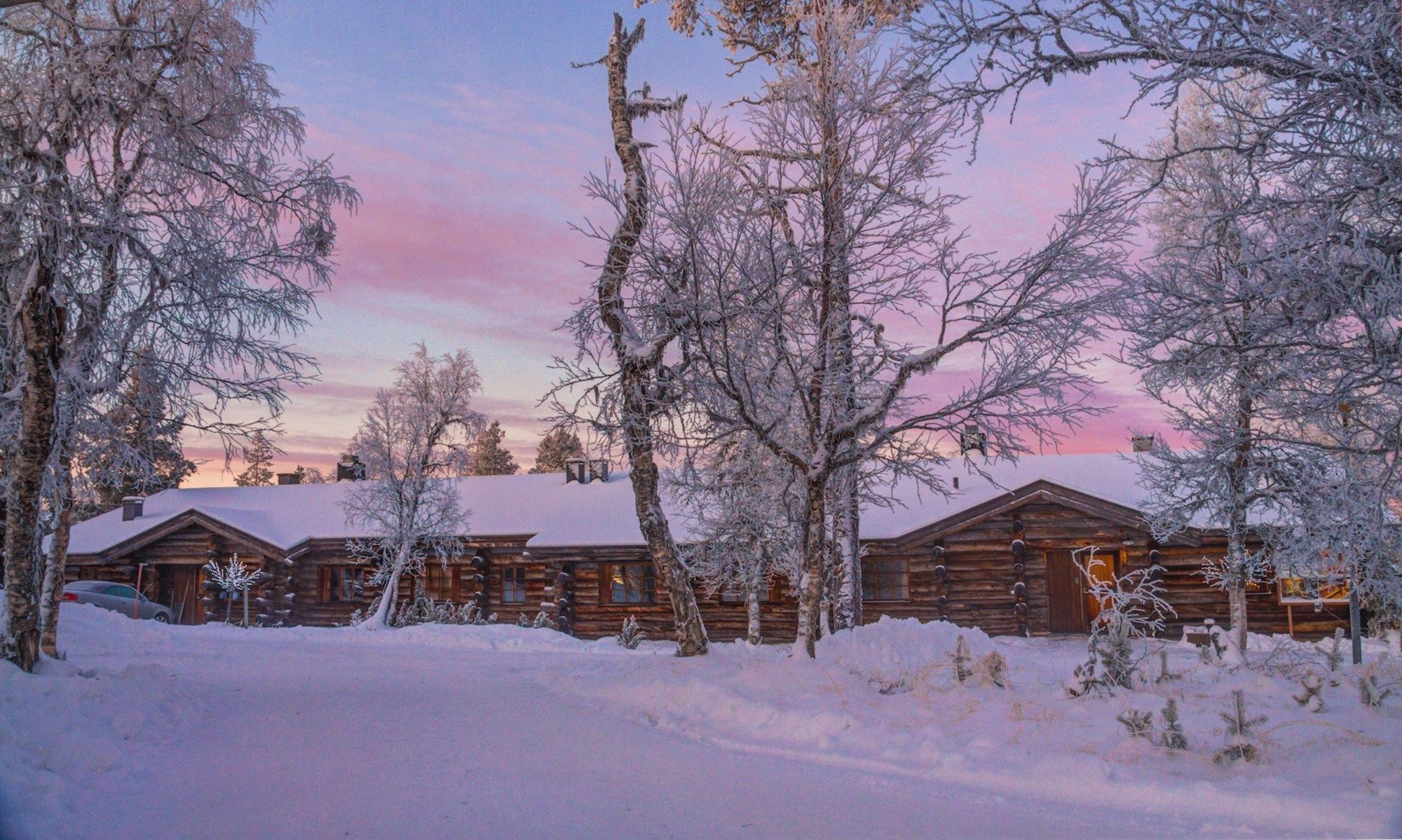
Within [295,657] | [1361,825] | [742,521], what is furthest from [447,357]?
[1361,825]

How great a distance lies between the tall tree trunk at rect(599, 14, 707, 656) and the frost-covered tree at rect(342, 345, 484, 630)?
1624cm

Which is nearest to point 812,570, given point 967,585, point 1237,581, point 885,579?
point 1237,581

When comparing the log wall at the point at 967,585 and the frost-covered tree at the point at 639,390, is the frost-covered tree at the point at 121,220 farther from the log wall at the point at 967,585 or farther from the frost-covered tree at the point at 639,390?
the log wall at the point at 967,585

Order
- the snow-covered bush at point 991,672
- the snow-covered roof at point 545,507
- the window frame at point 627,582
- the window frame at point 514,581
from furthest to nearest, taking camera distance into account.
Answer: the window frame at point 514,581, the window frame at point 627,582, the snow-covered roof at point 545,507, the snow-covered bush at point 991,672

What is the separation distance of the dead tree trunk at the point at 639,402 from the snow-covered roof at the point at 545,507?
11.6 m

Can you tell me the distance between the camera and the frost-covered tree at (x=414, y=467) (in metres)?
26.1

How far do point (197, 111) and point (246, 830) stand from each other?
7.02 meters

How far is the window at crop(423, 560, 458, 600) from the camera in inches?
1096

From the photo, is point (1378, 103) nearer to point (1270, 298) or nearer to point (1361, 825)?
point (1270, 298)

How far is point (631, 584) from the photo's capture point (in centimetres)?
2562

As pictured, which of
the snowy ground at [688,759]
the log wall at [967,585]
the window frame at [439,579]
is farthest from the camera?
the window frame at [439,579]

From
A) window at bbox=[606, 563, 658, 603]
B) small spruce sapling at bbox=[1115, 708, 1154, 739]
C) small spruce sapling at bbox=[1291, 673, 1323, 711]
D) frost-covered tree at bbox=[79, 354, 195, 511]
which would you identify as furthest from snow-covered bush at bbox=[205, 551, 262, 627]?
small spruce sapling at bbox=[1291, 673, 1323, 711]

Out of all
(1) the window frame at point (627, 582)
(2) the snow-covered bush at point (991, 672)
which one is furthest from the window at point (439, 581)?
(2) the snow-covered bush at point (991, 672)

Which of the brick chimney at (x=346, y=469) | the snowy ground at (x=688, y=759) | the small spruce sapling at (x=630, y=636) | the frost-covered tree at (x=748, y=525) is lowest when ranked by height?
the small spruce sapling at (x=630, y=636)
